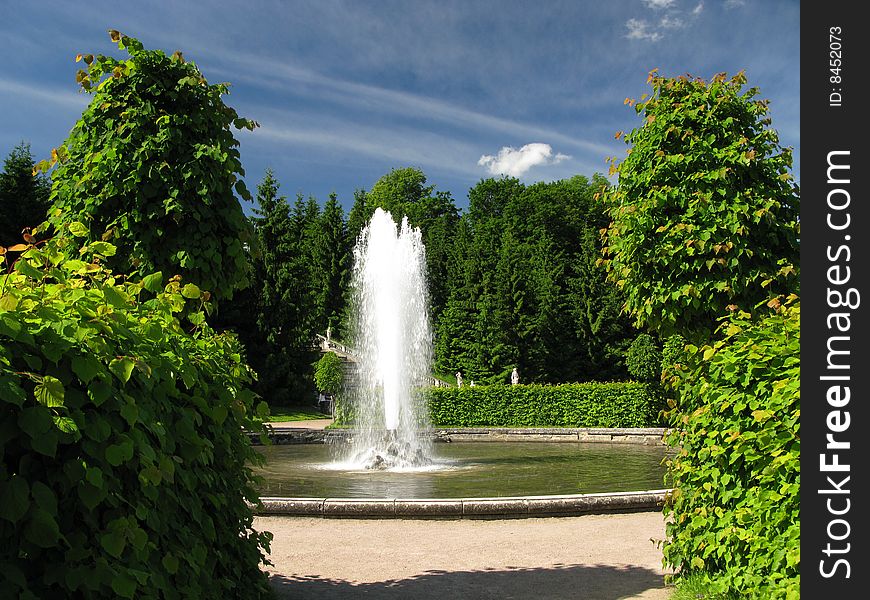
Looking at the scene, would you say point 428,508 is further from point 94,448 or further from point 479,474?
point 94,448

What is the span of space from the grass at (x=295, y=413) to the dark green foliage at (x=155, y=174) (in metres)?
28.8

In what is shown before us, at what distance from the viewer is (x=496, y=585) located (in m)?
6.42

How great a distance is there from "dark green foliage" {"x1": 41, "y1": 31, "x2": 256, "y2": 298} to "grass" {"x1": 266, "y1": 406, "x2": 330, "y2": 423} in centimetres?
2884

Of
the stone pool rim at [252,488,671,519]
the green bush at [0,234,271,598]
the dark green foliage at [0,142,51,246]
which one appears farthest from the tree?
the green bush at [0,234,271,598]

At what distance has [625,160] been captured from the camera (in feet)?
22.2

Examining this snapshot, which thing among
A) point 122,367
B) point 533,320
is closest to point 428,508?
point 122,367

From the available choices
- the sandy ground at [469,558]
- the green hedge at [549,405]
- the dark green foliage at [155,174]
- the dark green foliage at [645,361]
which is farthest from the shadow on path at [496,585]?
the dark green foliage at [645,361]

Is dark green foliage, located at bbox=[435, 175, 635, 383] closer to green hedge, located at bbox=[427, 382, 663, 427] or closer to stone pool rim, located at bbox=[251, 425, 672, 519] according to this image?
green hedge, located at bbox=[427, 382, 663, 427]

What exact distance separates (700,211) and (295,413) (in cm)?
3372

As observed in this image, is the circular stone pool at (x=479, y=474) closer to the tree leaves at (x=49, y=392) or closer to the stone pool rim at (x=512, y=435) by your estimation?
the stone pool rim at (x=512, y=435)

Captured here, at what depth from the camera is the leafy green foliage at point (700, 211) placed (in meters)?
6.15

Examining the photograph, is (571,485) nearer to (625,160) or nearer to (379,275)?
(625,160)

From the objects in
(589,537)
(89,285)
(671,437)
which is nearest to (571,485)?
(589,537)

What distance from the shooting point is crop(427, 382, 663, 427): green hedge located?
27.0m
